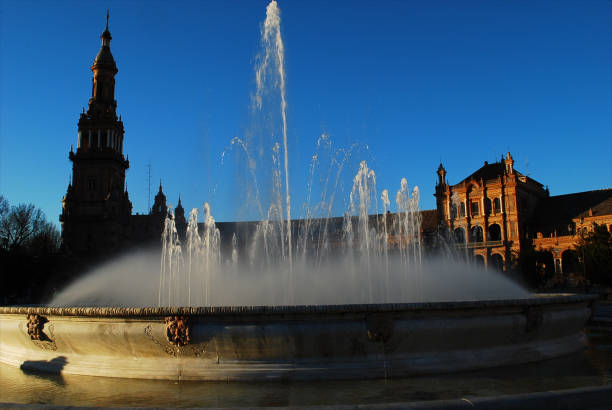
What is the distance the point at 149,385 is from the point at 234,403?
1709 mm

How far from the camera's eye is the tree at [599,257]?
34.8 m

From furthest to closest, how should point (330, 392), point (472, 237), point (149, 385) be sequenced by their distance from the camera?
1. point (472, 237)
2. point (149, 385)
3. point (330, 392)

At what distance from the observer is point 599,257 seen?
35.0 m

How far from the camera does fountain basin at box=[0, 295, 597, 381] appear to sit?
6805 mm

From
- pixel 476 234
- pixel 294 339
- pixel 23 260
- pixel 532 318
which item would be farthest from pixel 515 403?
pixel 476 234

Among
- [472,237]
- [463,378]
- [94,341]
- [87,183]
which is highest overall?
[87,183]

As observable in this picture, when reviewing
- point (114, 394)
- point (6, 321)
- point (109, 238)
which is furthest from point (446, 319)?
point (109, 238)

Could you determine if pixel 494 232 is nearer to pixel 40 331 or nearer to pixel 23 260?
pixel 23 260

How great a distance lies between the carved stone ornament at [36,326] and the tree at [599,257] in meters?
36.6

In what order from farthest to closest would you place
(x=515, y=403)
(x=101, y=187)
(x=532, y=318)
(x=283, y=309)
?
(x=101, y=187) → (x=532, y=318) → (x=283, y=309) → (x=515, y=403)

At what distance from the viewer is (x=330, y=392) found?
6.26m

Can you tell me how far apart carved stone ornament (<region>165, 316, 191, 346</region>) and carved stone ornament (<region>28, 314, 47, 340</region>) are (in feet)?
8.46

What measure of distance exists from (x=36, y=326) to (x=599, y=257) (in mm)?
37005

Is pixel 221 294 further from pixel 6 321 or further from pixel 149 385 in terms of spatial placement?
pixel 149 385
